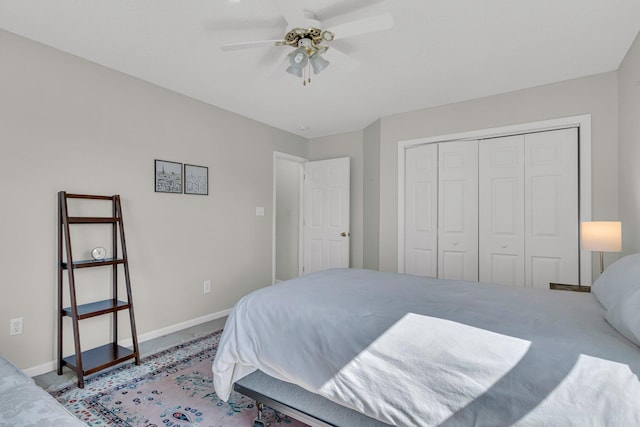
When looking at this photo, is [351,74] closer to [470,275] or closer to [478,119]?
[478,119]

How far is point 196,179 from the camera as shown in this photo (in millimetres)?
3506

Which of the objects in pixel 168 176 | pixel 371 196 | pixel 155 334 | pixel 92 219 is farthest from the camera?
pixel 371 196

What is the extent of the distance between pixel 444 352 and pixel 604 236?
194cm

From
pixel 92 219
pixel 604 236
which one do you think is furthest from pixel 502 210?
pixel 92 219

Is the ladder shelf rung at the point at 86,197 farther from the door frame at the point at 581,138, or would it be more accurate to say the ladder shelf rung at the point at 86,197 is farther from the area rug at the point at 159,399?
the door frame at the point at 581,138

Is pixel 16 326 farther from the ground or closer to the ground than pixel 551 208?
closer to the ground

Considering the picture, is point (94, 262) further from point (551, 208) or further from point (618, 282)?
point (551, 208)

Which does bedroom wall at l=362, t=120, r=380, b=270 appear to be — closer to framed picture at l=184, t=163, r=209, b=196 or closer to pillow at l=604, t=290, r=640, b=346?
framed picture at l=184, t=163, r=209, b=196

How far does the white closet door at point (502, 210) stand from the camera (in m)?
3.32

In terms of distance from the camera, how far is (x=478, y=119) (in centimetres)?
349

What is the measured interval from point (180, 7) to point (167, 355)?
2538 millimetres

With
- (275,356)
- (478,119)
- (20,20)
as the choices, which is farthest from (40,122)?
(478,119)

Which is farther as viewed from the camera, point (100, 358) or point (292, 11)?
point (100, 358)

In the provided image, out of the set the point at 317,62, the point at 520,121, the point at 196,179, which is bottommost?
the point at 196,179
